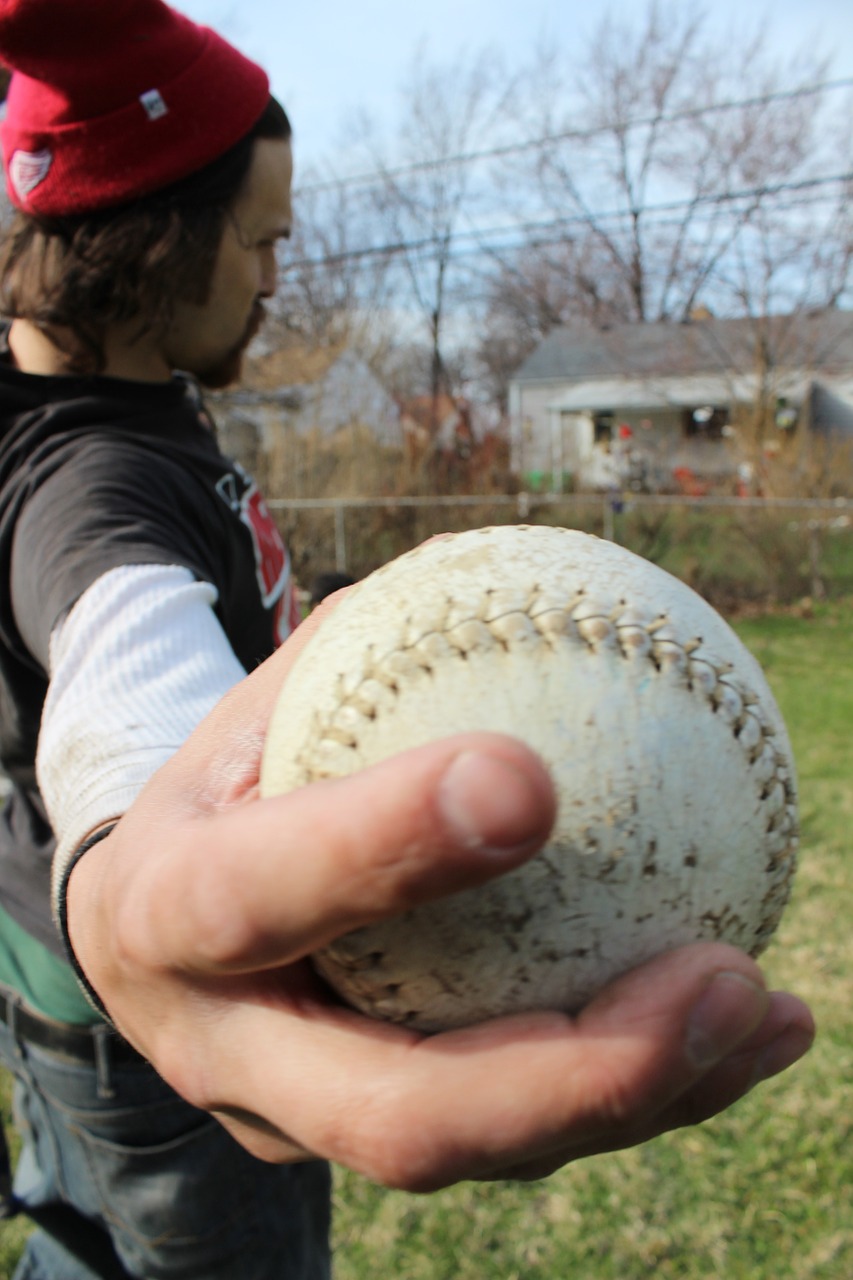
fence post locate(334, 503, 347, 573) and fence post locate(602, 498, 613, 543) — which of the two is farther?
fence post locate(334, 503, 347, 573)

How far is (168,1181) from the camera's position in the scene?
60.7 inches

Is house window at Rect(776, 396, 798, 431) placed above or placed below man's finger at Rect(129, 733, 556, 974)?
above

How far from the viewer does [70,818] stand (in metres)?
0.93

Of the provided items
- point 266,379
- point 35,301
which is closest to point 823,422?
point 266,379

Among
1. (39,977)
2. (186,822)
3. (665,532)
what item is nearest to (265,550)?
(39,977)

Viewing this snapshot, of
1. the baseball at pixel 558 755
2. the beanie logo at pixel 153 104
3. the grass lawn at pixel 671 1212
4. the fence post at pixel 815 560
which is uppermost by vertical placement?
the beanie logo at pixel 153 104

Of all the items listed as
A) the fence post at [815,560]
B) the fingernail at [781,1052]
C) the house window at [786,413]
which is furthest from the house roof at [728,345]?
the fingernail at [781,1052]

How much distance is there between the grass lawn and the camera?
2.39m

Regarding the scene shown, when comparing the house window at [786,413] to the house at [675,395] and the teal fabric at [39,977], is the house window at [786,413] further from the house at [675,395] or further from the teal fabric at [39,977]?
the teal fabric at [39,977]

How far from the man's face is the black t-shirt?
0.10 meters

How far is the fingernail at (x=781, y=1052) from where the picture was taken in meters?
0.80

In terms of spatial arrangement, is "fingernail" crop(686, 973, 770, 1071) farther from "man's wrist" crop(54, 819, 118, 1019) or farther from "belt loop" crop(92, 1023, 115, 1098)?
"belt loop" crop(92, 1023, 115, 1098)

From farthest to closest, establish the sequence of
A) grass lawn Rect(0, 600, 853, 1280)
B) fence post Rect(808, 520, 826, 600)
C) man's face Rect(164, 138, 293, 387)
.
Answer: fence post Rect(808, 520, 826, 600), grass lawn Rect(0, 600, 853, 1280), man's face Rect(164, 138, 293, 387)

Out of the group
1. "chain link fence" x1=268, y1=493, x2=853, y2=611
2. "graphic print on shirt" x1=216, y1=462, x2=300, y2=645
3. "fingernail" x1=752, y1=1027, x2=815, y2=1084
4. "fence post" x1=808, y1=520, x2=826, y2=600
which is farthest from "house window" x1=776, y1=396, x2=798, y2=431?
"fingernail" x1=752, y1=1027, x2=815, y2=1084
